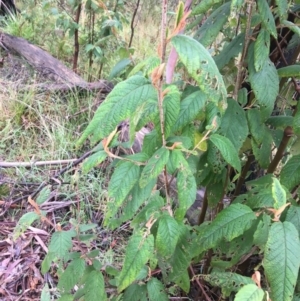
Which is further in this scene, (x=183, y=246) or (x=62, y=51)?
(x=62, y=51)

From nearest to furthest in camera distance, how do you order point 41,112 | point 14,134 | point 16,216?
1. point 16,216
2. point 14,134
3. point 41,112

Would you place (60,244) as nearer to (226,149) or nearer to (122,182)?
(122,182)

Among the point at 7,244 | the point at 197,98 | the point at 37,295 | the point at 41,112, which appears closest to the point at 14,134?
the point at 41,112

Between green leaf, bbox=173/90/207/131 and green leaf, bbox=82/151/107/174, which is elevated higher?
green leaf, bbox=173/90/207/131

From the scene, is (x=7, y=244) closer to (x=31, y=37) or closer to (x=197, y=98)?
(x=197, y=98)


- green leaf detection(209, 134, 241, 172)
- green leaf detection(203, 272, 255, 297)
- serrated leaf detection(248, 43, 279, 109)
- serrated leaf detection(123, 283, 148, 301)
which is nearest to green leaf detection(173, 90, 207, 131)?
green leaf detection(209, 134, 241, 172)

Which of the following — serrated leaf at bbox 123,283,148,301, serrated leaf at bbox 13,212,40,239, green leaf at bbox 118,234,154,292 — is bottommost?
serrated leaf at bbox 123,283,148,301

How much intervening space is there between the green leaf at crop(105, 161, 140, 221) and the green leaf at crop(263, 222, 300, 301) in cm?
31

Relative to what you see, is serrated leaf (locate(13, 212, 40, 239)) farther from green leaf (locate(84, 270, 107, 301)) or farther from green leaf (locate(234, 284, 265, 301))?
green leaf (locate(234, 284, 265, 301))

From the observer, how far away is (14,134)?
8.34 feet

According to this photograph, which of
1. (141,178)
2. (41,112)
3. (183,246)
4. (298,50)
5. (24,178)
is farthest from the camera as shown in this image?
(41,112)

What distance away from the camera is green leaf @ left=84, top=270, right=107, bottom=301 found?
→ 1120mm

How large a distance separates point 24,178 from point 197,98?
1548mm

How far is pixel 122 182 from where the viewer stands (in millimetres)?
876
